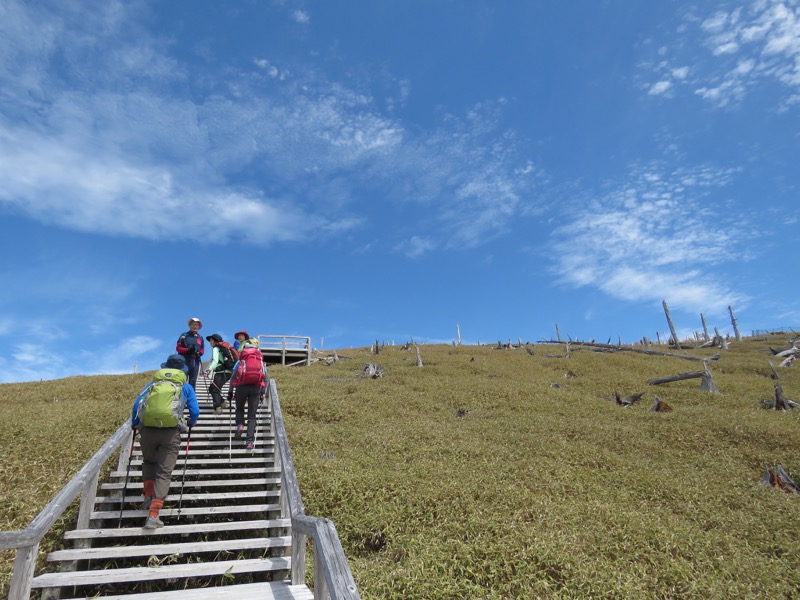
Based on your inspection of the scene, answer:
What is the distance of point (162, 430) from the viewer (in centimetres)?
787

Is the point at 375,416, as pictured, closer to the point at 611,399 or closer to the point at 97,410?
the point at 97,410

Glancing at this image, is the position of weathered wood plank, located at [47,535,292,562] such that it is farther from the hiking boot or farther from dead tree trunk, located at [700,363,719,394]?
dead tree trunk, located at [700,363,719,394]

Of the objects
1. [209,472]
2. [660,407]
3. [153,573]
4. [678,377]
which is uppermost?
[678,377]

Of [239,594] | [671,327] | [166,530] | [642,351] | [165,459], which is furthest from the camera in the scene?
[671,327]

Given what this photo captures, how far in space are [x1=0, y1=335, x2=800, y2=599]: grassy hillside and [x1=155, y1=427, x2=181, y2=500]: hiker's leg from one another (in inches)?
93.8

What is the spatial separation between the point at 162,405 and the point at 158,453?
2.91ft

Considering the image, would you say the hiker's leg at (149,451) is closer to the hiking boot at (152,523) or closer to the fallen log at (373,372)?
the hiking boot at (152,523)

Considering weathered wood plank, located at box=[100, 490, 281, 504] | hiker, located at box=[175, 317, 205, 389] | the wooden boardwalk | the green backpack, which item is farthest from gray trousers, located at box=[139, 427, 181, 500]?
hiker, located at box=[175, 317, 205, 389]

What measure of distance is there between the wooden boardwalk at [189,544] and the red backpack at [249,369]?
1866mm

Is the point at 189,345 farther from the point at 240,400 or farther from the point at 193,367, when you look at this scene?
the point at 240,400

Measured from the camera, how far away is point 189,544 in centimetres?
705

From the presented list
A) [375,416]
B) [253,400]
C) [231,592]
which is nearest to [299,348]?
[375,416]

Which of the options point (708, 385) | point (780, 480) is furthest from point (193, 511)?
point (708, 385)

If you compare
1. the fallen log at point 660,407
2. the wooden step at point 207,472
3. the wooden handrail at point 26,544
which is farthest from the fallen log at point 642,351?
the wooden handrail at point 26,544
